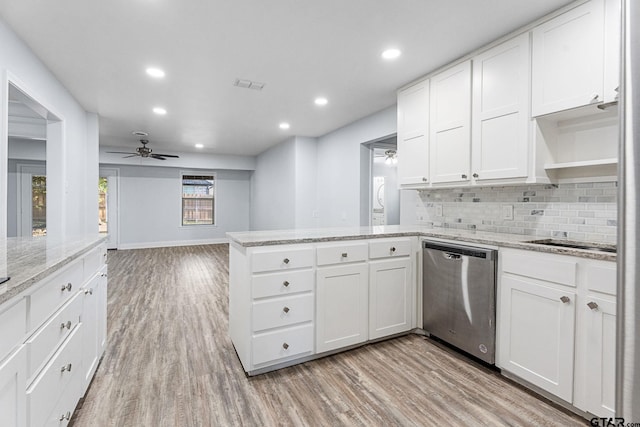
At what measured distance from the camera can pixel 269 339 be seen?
2.21 m

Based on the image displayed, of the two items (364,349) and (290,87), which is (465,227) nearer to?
(364,349)

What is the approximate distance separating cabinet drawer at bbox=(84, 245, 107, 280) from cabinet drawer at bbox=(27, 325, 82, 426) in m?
0.32

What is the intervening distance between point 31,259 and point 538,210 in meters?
3.17

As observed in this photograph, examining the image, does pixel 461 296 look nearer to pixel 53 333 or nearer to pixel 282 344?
pixel 282 344

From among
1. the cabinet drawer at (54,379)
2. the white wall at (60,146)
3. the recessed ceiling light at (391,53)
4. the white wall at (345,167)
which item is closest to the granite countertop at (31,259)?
the cabinet drawer at (54,379)

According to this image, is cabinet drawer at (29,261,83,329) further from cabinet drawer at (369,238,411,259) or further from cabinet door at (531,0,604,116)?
cabinet door at (531,0,604,116)

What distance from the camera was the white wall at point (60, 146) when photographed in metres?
2.30

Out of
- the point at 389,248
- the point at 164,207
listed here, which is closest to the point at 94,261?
the point at 389,248

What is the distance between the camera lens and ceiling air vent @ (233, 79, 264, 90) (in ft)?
11.2

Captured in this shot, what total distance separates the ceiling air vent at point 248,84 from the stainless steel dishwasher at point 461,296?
240 cm

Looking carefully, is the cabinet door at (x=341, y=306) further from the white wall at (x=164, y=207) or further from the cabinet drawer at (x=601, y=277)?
the white wall at (x=164, y=207)

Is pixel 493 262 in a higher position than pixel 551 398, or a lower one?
higher

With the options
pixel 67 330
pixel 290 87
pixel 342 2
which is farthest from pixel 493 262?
pixel 290 87

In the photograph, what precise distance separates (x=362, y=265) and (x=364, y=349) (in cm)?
68
